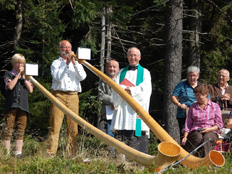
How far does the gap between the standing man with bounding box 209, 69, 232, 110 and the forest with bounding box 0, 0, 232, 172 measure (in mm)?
2487

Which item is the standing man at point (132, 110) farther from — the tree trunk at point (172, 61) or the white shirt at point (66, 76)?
the tree trunk at point (172, 61)

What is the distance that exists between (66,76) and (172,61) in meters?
4.72

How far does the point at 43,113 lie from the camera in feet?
34.9

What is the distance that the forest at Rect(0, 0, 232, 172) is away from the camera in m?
10.6

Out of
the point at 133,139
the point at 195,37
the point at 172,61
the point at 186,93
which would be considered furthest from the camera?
the point at 195,37

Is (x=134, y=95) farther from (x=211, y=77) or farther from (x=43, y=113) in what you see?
(x=211, y=77)

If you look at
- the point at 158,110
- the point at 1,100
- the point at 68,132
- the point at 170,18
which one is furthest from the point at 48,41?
the point at 68,132

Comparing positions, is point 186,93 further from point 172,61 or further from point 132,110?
point 172,61

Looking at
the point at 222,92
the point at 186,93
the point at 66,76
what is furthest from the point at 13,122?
the point at 222,92

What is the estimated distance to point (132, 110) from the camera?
6.33 metres

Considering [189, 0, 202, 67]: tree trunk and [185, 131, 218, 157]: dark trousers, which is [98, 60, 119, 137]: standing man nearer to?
[185, 131, 218, 157]: dark trousers

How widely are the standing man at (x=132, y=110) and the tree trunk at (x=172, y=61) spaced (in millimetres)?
4209

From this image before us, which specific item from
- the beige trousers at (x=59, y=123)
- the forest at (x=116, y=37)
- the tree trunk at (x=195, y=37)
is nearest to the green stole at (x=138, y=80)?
the beige trousers at (x=59, y=123)

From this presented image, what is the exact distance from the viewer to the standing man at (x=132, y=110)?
6.23 m
